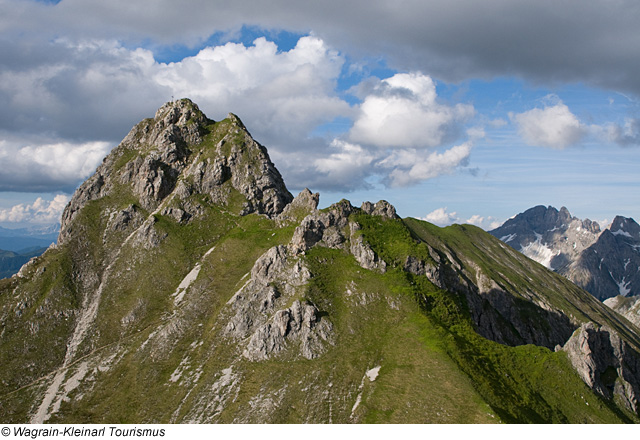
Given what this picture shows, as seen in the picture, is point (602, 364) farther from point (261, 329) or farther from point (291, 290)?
point (261, 329)

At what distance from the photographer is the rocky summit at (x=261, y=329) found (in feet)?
318

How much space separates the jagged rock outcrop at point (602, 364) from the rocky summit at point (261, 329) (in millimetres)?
476

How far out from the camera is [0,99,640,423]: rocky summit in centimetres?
9681

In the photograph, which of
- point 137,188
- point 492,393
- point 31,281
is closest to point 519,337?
point 492,393

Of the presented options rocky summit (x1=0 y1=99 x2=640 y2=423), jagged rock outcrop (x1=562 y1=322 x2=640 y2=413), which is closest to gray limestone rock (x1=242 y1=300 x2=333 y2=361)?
rocky summit (x1=0 y1=99 x2=640 y2=423)

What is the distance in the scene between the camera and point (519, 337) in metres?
168

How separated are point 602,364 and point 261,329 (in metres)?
88.5

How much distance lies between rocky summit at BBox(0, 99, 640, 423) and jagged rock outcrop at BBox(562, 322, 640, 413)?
48cm

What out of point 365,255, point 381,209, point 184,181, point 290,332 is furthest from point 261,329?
point 184,181

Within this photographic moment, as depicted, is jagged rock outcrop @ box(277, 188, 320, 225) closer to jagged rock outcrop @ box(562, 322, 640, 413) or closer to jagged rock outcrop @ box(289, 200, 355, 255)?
jagged rock outcrop @ box(289, 200, 355, 255)

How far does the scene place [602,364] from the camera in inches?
4318

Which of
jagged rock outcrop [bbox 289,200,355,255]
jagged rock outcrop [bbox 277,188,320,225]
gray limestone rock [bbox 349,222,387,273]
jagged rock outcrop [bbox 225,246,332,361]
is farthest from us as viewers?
jagged rock outcrop [bbox 277,188,320,225]

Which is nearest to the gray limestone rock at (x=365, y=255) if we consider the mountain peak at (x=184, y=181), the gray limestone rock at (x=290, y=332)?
the gray limestone rock at (x=290, y=332)

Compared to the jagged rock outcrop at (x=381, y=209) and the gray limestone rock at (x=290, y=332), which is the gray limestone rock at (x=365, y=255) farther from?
the gray limestone rock at (x=290, y=332)
